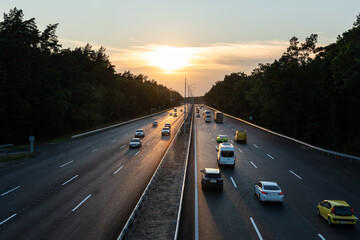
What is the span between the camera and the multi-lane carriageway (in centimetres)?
1386

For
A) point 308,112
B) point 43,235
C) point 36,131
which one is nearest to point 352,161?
point 43,235

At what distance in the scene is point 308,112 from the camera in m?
68.8

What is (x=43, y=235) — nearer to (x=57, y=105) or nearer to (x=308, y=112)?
(x=57, y=105)

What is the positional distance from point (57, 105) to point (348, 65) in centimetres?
5039

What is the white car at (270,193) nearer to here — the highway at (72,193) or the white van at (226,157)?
the highway at (72,193)

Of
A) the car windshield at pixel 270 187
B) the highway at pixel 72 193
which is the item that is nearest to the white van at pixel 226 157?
the highway at pixel 72 193

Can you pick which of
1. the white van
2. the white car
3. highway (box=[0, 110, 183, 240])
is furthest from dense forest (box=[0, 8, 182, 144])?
the white car

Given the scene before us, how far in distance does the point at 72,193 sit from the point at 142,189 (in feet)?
15.5

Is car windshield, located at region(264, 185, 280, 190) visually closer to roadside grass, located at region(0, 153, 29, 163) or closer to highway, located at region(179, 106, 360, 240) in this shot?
highway, located at region(179, 106, 360, 240)

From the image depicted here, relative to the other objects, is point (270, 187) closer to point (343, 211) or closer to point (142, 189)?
point (343, 211)

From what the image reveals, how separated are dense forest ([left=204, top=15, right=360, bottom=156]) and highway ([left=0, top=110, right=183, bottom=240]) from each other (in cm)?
2840

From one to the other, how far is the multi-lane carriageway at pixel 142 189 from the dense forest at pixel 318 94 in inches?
574

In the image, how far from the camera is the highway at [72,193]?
1392cm

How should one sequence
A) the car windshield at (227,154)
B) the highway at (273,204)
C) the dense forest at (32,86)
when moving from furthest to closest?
the dense forest at (32,86), the car windshield at (227,154), the highway at (273,204)
